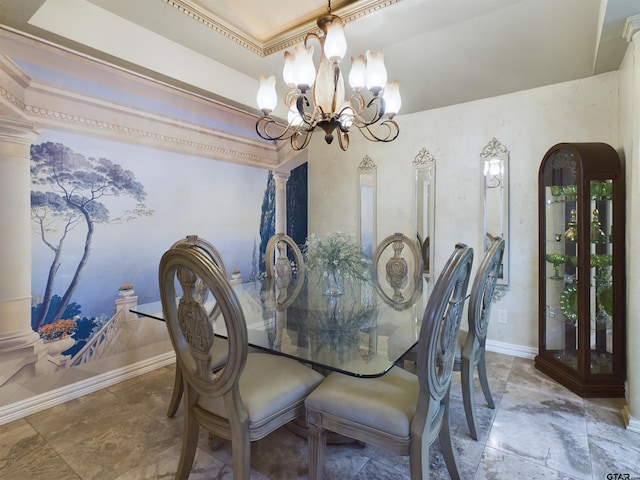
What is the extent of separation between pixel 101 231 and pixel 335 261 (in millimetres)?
1733

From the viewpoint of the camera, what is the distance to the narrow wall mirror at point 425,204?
332cm

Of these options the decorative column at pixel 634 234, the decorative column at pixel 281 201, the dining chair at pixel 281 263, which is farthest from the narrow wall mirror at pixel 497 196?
the decorative column at pixel 281 201

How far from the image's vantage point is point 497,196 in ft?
9.80

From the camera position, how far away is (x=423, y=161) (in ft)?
11.0

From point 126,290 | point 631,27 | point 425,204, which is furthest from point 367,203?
point 126,290

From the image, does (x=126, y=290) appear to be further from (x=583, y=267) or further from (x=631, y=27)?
(x=631, y=27)

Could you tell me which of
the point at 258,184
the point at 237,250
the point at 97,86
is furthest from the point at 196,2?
the point at 237,250

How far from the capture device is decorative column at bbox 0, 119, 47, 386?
78.4 inches

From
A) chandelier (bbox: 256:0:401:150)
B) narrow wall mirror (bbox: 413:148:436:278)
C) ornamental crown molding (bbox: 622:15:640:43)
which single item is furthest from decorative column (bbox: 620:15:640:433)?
narrow wall mirror (bbox: 413:148:436:278)

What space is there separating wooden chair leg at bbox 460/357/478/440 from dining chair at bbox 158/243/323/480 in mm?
890

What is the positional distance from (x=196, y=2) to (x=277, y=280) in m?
2.12

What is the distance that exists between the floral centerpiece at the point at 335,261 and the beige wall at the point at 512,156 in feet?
4.53

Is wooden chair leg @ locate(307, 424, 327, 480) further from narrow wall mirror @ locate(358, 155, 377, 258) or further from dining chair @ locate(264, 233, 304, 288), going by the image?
narrow wall mirror @ locate(358, 155, 377, 258)

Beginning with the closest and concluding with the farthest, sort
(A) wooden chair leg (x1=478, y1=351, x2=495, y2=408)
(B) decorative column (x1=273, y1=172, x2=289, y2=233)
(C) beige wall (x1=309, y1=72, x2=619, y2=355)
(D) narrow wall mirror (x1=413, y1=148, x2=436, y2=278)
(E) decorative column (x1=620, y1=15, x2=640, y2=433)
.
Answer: (E) decorative column (x1=620, y1=15, x2=640, y2=433)
(A) wooden chair leg (x1=478, y1=351, x2=495, y2=408)
(C) beige wall (x1=309, y1=72, x2=619, y2=355)
(D) narrow wall mirror (x1=413, y1=148, x2=436, y2=278)
(B) decorative column (x1=273, y1=172, x2=289, y2=233)
